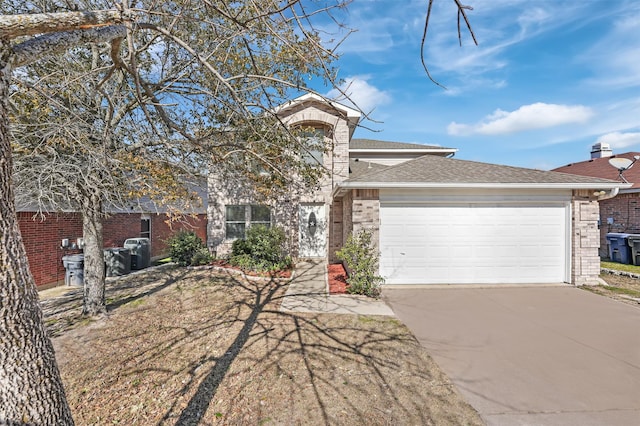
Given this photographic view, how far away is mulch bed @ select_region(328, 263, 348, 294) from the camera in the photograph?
25.9 feet

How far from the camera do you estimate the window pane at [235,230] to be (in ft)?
40.8

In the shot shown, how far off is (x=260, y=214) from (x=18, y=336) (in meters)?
10.6

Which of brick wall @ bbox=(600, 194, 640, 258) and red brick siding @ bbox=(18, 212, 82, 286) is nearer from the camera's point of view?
red brick siding @ bbox=(18, 212, 82, 286)

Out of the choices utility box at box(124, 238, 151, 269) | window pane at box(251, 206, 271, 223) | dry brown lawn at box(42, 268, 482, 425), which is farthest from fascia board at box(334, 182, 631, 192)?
utility box at box(124, 238, 151, 269)

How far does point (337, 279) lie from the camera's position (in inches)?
356

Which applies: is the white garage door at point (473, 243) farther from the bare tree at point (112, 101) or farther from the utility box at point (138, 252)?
the utility box at point (138, 252)

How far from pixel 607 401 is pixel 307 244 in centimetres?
959

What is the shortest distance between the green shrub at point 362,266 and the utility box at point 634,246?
33.4ft

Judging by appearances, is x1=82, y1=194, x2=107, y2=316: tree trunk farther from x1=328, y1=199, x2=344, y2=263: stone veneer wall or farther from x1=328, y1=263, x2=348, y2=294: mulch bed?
x1=328, y1=199, x2=344, y2=263: stone veneer wall

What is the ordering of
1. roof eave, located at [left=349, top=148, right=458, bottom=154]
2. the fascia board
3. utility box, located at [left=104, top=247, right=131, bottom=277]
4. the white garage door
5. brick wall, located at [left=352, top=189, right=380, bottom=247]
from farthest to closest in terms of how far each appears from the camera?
roof eave, located at [left=349, top=148, right=458, bottom=154]
utility box, located at [left=104, top=247, right=131, bottom=277]
the white garage door
brick wall, located at [left=352, top=189, right=380, bottom=247]
the fascia board

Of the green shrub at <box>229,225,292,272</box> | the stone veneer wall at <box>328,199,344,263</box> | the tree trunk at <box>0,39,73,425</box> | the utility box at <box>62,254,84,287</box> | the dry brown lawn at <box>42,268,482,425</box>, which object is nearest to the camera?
the tree trunk at <box>0,39,73,425</box>

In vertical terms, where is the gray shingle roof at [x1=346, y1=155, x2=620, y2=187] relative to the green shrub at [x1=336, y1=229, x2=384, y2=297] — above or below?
above

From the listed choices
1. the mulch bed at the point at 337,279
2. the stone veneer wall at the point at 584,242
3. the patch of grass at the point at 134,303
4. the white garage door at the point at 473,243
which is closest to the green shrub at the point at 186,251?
the patch of grass at the point at 134,303

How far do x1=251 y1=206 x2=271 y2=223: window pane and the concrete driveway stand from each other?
639 cm
